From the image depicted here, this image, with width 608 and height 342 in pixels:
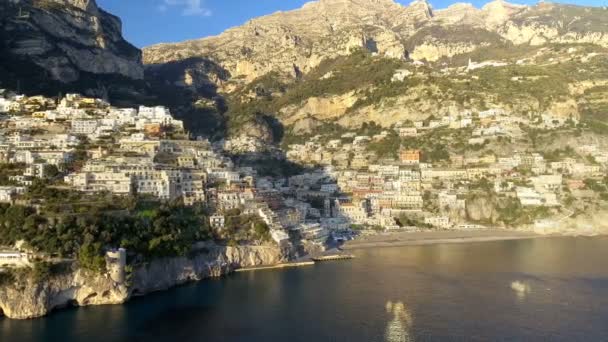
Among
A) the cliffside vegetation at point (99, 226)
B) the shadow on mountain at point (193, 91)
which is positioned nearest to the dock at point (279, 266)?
the cliffside vegetation at point (99, 226)

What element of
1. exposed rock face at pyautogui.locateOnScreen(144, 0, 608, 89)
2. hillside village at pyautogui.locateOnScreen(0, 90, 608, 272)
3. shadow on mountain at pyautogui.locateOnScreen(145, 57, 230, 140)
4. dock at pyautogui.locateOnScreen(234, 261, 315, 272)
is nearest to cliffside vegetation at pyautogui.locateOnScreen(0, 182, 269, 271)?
hillside village at pyautogui.locateOnScreen(0, 90, 608, 272)

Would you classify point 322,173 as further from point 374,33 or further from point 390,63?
point 374,33

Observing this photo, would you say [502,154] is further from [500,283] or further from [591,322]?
[591,322]

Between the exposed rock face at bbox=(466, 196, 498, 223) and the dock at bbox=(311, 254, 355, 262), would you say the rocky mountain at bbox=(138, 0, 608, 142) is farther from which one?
the dock at bbox=(311, 254, 355, 262)

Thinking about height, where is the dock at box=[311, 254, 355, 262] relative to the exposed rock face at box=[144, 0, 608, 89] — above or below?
below

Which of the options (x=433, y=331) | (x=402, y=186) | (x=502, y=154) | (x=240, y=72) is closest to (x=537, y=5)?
(x=240, y=72)

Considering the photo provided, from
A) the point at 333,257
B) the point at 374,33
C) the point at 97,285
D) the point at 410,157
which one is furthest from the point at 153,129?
the point at 374,33
